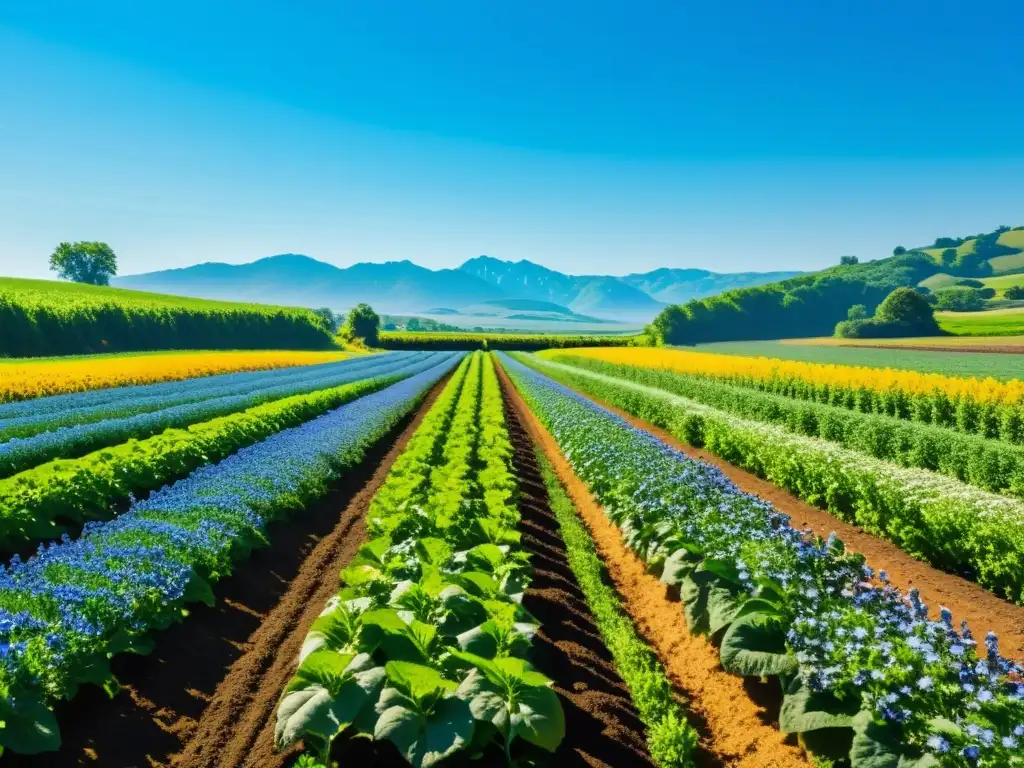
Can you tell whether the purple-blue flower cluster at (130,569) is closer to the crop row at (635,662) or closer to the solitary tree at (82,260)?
the crop row at (635,662)

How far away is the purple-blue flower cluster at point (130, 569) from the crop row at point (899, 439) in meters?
12.9

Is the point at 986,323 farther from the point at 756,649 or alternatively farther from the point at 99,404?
the point at 99,404

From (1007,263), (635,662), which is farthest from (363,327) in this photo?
(1007,263)

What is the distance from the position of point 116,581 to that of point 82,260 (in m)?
145

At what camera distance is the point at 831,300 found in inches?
4532

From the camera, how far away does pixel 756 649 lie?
200 inches

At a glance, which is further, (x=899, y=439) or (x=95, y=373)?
(x=95, y=373)

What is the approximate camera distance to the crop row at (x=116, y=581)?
4422 millimetres

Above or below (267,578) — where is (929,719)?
above

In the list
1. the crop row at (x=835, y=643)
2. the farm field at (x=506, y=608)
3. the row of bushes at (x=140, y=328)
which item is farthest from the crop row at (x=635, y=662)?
the row of bushes at (x=140, y=328)

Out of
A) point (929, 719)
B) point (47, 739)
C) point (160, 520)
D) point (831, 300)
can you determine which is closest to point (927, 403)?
point (929, 719)

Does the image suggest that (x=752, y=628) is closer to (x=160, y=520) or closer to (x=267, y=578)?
(x=267, y=578)

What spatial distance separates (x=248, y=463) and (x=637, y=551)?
296 inches

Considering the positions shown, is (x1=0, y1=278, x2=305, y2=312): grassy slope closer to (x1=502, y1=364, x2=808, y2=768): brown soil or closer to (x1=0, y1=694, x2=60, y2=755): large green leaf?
(x1=0, y1=694, x2=60, y2=755): large green leaf
